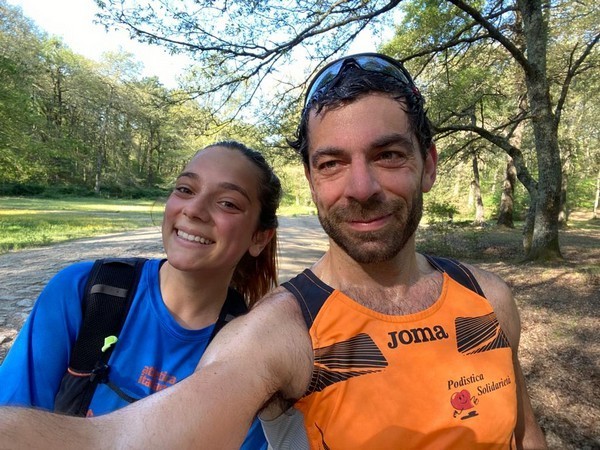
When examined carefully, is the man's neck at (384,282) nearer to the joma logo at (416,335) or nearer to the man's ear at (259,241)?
the joma logo at (416,335)

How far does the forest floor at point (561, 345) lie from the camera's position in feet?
10.3

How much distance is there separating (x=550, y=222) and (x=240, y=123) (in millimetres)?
7437

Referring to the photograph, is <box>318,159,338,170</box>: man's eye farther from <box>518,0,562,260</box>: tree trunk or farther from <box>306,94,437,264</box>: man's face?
<box>518,0,562,260</box>: tree trunk

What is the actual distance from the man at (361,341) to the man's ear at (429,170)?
0.03 feet

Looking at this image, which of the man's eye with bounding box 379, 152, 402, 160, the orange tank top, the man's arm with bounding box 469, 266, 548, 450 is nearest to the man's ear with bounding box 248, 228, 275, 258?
the orange tank top

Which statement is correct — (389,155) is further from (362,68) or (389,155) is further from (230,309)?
(230,309)

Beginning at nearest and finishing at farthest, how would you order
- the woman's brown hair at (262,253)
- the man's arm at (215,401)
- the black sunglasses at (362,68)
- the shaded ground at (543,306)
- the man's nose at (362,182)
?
the man's arm at (215,401), the man's nose at (362,182), the black sunglasses at (362,68), the woman's brown hair at (262,253), the shaded ground at (543,306)

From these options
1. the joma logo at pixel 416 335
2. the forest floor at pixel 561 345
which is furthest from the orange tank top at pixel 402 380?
the forest floor at pixel 561 345

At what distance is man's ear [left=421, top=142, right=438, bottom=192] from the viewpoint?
6.00 feet

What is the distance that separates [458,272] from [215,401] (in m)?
1.27

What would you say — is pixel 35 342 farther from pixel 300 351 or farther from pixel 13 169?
pixel 13 169

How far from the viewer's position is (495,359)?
156 cm

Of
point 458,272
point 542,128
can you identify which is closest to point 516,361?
point 458,272

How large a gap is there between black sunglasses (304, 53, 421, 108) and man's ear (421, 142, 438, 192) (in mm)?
282
